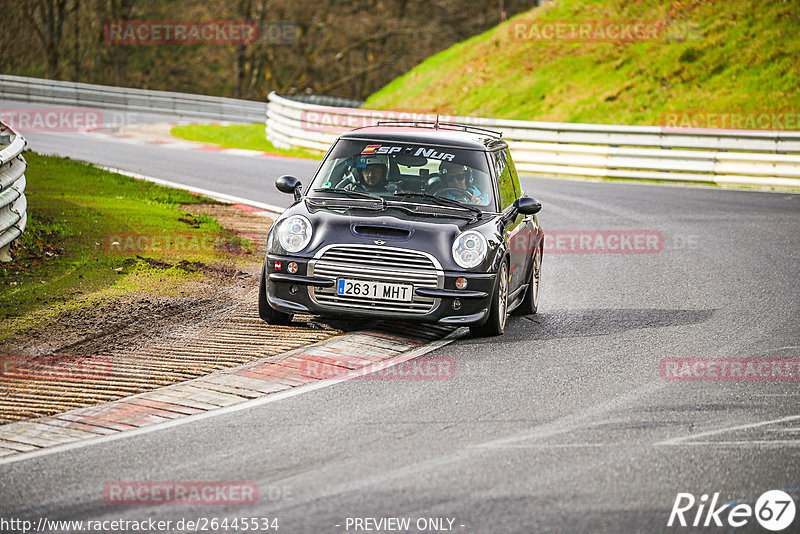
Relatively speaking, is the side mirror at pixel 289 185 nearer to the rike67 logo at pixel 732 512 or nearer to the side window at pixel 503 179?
the side window at pixel 503 179

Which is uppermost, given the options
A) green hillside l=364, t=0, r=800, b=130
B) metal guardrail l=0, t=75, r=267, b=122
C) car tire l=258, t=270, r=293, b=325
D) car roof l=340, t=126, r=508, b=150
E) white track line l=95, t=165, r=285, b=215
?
green hillside l=364, t=0, r=800, b=130

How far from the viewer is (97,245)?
11945 mm

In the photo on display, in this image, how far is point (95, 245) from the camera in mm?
11922

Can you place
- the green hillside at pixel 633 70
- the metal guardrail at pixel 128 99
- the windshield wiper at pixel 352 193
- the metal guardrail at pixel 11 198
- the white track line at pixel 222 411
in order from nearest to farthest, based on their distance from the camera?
1. the white track line at pixel 222 411
2. the windshield wiper at pixel 352 193
3. the metal guardrail at pixel 11 198
4. the green hillside at pixel 633 70
5. the metal guardrail at pixel 128 99

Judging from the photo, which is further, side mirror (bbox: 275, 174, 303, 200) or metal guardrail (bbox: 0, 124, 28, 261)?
metal guardrail (bbox: 0, 124, 28, 261)

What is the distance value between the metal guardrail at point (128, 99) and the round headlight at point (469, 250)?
28.7m

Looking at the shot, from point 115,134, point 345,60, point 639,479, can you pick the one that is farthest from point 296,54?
point 639,479

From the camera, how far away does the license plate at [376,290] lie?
28.0 ft

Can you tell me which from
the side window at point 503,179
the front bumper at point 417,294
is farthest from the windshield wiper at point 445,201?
the front bumper at point 417,294

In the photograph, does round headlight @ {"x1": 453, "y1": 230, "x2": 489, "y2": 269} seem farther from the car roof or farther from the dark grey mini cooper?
the car roof

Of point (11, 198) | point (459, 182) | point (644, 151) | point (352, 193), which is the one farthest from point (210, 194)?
point (644, 151)

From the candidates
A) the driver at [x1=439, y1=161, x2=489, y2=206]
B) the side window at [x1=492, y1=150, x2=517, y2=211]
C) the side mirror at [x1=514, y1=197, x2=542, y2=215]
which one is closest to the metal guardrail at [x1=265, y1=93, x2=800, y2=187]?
the side window at [x1=492, y1=150, x2=517, y2=211]

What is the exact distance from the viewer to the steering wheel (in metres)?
9.44

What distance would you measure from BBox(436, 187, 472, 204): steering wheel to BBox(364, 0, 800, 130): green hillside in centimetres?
1920
